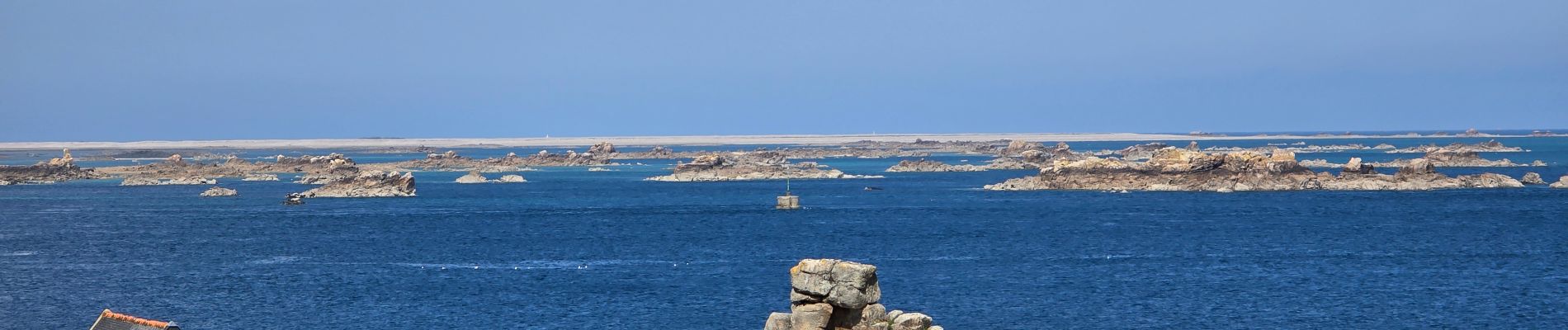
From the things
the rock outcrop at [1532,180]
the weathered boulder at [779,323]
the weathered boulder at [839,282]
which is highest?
the weathered boulder at [839,282]

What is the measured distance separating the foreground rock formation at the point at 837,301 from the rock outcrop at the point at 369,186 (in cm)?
9036

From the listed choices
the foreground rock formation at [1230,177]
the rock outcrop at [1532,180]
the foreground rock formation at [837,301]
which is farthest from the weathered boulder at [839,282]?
the rock outcrop at [1532,180]

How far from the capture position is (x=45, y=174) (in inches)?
6097

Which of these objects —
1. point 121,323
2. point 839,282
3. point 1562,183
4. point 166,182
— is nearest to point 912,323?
point 839,282

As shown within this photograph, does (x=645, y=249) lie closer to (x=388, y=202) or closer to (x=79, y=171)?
(x=388, y=202)

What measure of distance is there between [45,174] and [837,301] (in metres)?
141

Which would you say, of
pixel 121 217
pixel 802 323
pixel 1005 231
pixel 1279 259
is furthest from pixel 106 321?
pixel 121 217

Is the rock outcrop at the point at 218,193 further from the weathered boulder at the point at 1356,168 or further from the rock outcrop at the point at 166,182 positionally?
the weathered boulder at the point at 1356,168

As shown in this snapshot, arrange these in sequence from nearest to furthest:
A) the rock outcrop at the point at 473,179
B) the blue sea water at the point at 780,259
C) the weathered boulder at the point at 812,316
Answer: the weathered boulder at the point at 812,316 < the blue sea water at the point at 780,259 < the rock outcrop at the point at 473,179

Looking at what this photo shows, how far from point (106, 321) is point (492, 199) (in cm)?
8275

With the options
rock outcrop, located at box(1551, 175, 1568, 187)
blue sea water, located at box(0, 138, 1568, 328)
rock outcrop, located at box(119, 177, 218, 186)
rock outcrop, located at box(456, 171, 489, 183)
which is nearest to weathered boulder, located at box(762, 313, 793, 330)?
blue sea water, located at box(0, 138, 1568, 328)

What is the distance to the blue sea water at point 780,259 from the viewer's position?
4641cm

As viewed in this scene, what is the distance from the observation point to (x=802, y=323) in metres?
31.5

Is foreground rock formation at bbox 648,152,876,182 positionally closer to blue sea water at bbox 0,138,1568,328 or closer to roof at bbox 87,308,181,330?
blue sea water at bbox 0,138,1568,328
